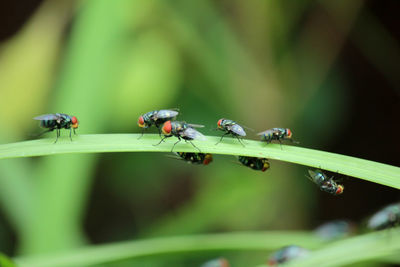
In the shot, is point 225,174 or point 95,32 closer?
point 95,32

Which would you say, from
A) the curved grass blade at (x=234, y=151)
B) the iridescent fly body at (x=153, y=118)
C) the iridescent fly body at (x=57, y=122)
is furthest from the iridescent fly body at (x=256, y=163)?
the iridescent fly body at (x=57, y=122)

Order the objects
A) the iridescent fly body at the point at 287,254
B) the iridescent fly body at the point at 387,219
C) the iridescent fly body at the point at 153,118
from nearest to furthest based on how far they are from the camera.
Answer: the iridescent fly body at the point at 387,219 → the iridescent fly body at the point at 153,118 → the iridescent fly body at the point at 287,254

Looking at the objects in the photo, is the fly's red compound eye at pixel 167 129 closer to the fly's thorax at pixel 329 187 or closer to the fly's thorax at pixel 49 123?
the fly's thorax at pixel 49 123

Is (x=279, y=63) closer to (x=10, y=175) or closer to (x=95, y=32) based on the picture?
(x=95, y=32)

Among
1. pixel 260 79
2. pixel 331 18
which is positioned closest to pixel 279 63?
pixel 260 79

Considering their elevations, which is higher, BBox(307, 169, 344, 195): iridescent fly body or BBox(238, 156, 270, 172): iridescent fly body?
BBox(238, 156, 270, 172): iridescent fly body

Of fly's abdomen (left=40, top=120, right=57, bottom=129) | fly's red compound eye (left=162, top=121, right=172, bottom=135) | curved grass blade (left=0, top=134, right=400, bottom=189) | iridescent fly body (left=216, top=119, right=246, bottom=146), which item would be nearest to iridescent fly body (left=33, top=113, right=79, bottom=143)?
fly's abdomen (left=40, top=120, right=57, bottom=129)

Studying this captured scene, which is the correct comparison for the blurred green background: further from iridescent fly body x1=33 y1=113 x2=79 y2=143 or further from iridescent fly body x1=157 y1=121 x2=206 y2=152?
iridescent fly body x1=157 y1=121 x2=206 y2=152

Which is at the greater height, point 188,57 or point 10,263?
point 188,57
